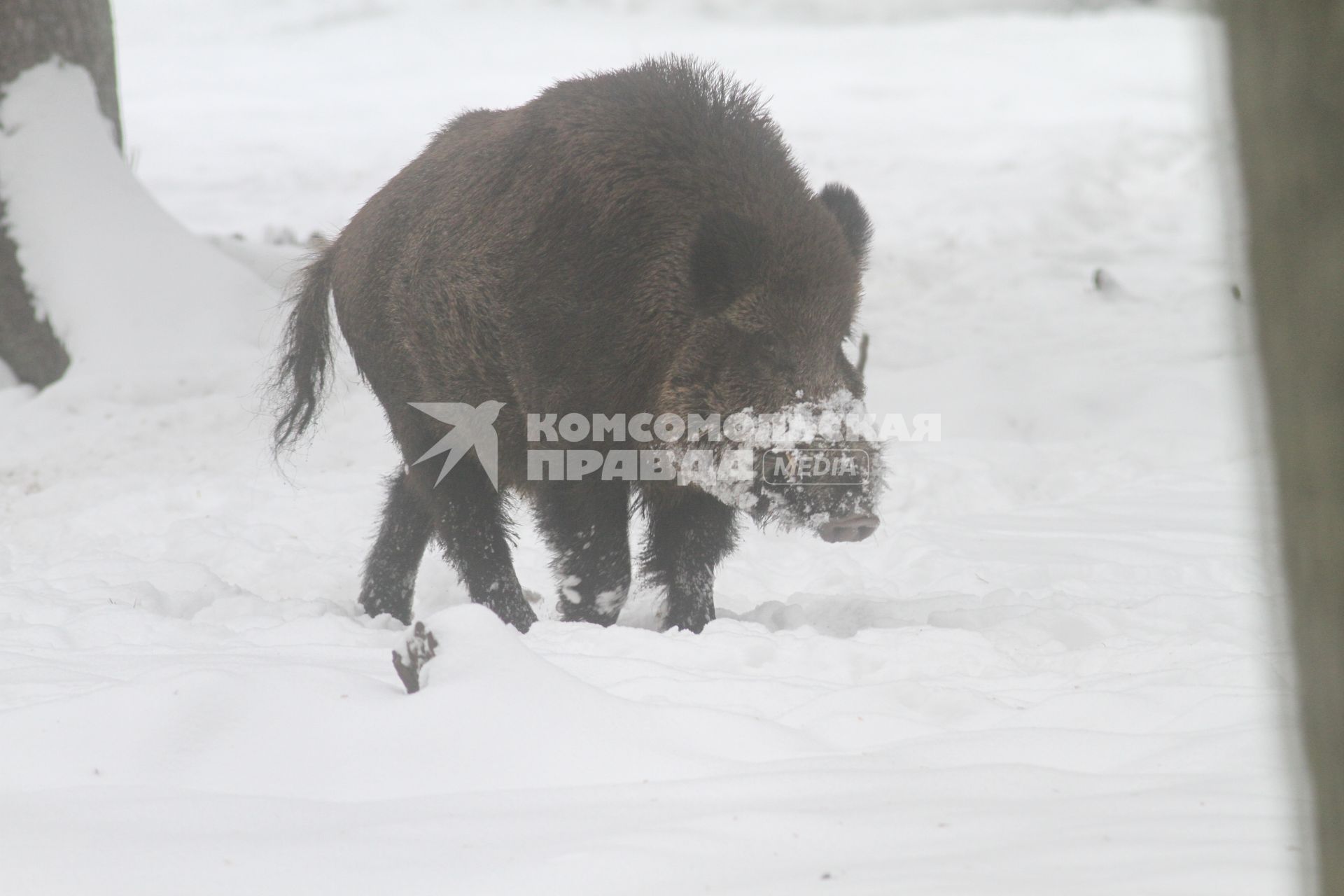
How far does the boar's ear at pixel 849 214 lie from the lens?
4.55 meters

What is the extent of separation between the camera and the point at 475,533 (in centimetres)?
466

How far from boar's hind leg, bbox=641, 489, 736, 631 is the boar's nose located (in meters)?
0.59

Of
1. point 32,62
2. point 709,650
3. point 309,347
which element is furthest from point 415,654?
point 32,62

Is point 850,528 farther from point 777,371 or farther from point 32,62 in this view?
point 32,62

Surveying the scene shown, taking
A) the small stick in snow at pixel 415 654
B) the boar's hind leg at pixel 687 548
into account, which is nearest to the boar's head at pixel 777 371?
the boar's hind leg at pixel 687 548

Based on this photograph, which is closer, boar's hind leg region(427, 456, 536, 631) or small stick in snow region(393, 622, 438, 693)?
small stick in snow region(393, 622, 438, 693)

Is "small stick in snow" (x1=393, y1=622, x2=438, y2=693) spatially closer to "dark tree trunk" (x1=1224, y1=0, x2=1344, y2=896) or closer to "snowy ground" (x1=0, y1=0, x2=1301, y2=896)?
"snowy ground" (x1=0, y1=0, x2=1301, y2=896)

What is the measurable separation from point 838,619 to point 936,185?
40.8 feet

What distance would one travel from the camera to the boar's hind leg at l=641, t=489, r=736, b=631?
4.43m

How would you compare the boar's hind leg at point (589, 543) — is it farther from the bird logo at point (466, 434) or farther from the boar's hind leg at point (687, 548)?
the bird logo at point (466, 434)

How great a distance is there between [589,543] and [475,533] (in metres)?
0.58

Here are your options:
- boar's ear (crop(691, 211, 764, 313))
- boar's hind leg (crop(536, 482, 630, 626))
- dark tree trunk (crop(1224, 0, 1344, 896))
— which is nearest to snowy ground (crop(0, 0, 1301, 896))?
dark tree trunk (crop(1224, 0, 1344, 896))

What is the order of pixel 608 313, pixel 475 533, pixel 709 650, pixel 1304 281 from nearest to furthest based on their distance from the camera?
pixel 1304 281, pixel 709 650, pixel 608 313, pixel 475 533

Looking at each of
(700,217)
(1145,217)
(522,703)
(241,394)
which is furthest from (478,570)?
(1145,217)
